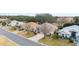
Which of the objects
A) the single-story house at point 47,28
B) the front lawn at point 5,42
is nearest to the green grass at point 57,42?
the single-story house at point 47,28

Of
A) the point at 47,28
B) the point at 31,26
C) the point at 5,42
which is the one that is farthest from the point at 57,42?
the point at 5,42

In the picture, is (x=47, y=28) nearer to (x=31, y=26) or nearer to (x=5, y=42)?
(x=31, y=26)

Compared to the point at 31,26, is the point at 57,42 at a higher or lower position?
lower

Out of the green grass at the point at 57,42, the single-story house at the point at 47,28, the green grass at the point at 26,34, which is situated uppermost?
the single-story house at the point at 47,28

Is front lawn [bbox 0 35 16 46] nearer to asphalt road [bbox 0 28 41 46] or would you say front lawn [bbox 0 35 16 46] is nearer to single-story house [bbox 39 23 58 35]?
asphalt road [bbox 0 28 41 46]

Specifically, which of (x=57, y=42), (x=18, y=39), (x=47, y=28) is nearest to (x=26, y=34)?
(x=18, y=39)

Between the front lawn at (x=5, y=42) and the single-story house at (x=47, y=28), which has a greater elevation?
the single-story house at (x=47, y=28)

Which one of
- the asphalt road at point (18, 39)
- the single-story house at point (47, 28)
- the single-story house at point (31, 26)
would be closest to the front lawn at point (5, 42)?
the asphalt road at point (18, 39)

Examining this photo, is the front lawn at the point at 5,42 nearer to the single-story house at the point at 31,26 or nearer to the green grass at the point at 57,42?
the single-story house at the point at 31,26

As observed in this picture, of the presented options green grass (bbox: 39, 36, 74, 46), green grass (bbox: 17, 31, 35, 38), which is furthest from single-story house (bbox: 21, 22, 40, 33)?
green grass (bbox: 39, 36, 74, 46)

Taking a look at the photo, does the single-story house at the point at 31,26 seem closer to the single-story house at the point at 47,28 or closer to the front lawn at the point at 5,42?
the single-story house at the point at 47,28

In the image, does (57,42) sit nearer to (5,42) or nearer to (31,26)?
(31,26)
